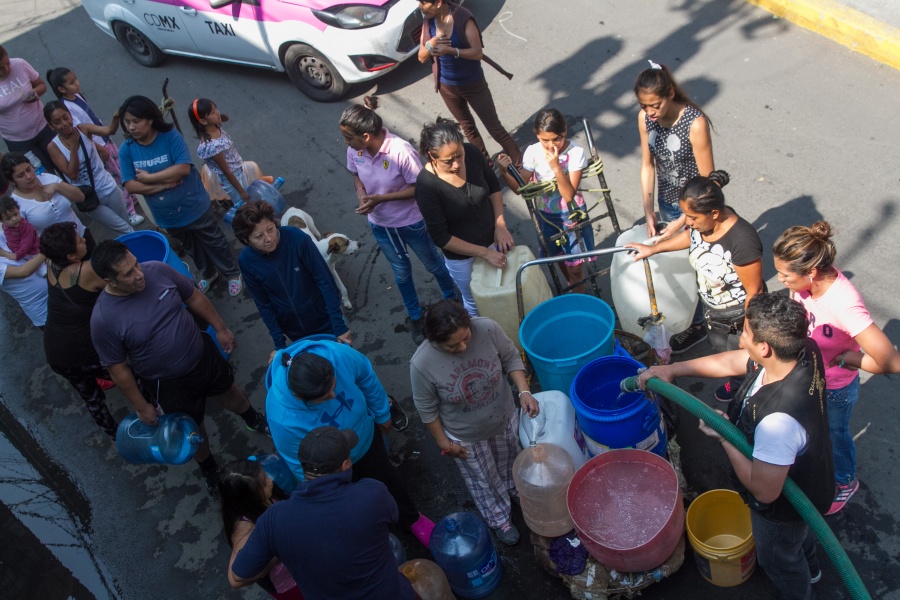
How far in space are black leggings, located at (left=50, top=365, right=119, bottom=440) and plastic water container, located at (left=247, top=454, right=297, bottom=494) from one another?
1.70 meters

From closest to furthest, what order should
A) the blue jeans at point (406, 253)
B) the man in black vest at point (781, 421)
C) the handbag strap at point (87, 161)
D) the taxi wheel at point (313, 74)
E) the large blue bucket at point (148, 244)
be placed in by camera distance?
the man in black vest at point (781, 421)
the blue jeans at point (406, 253)
the large blue bucket at point (148, 244)
the handbag strap at point (87, 161)
the taxi wheel at point (313, 74)

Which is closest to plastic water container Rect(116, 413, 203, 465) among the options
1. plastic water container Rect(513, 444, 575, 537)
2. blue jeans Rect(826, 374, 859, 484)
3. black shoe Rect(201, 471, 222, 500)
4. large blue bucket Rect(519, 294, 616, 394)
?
black shoe Rect(201, 471, 222, 500)

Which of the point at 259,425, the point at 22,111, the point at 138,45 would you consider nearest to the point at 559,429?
the point at 259,425

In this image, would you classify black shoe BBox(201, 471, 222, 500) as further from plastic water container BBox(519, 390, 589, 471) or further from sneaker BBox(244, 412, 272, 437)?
plastic water container BBox(519, 390, 589, 471)

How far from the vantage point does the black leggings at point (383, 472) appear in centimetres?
384

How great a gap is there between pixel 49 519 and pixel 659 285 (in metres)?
4.61

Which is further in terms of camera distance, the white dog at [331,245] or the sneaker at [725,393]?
the white dog at [331,245]

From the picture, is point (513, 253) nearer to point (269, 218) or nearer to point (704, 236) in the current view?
point (704, 236)

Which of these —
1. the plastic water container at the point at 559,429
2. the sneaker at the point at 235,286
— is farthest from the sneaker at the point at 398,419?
the sneaker at the point at 235,286

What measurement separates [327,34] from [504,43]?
2.02 metres

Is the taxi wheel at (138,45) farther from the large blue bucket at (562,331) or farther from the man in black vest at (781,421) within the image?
the man in black vest at (781,421)

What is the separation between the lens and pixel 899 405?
4094 millimetres

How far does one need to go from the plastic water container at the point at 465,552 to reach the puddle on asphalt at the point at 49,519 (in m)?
2.25

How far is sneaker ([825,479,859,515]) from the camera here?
3629 mm
